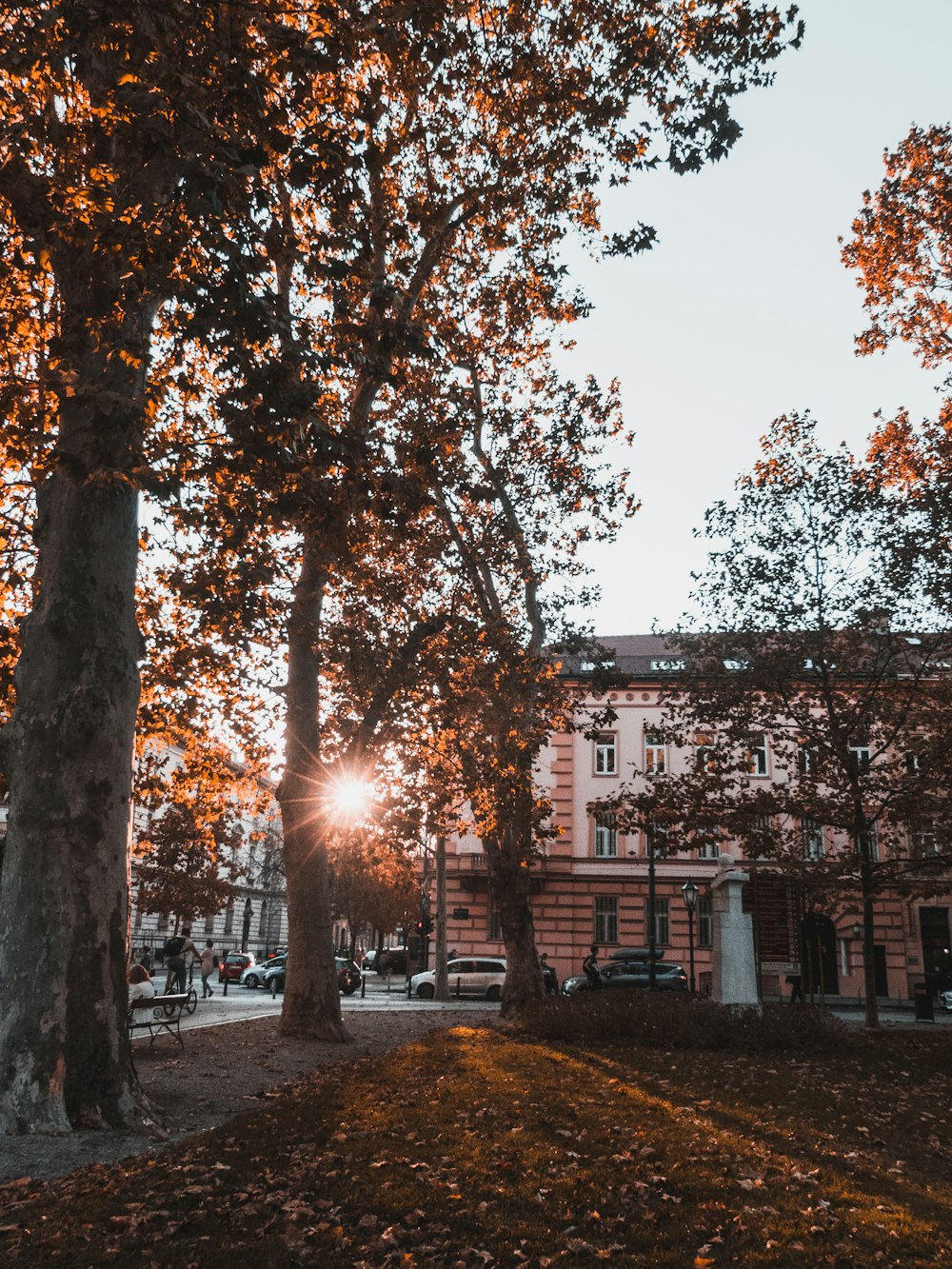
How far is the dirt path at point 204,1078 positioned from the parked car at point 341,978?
1731 centimetres

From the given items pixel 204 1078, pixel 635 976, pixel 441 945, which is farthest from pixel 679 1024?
pixel 441 945

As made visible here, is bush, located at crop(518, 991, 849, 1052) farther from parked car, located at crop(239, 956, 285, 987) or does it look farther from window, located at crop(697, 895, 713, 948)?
parked car, located at crop(239, 956, 285, 987)

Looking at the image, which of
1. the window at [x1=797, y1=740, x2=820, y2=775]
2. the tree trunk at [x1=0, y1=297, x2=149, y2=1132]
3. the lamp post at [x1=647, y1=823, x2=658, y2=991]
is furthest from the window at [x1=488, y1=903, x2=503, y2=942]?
the tree trunk at [x1=0, y1=297, x2=149, y2=1132]

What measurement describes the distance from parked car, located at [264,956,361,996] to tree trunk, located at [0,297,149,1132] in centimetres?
2930

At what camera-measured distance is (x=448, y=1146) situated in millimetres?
7121

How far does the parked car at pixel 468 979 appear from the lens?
37094mm

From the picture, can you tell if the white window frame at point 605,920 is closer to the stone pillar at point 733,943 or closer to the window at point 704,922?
the window at point 704,922

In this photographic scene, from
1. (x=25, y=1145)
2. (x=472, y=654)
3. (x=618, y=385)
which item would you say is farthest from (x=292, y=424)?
(x=618, y=385)

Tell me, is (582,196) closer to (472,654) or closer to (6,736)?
(472,654)

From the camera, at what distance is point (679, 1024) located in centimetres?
1550

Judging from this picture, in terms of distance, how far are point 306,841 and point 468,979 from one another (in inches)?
895

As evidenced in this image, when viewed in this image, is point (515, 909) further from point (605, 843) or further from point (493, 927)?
point (493, 927)

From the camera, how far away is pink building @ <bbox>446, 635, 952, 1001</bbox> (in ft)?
128

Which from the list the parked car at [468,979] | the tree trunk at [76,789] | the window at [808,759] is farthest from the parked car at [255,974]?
the tree trunk at [76,789]
